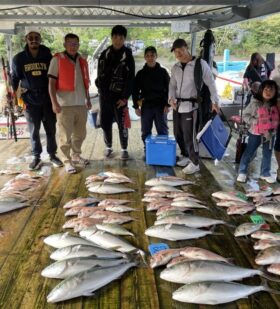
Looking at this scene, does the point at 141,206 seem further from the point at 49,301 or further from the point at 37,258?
the point at 49,301

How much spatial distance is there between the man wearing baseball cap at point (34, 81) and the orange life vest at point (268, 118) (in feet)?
9.55

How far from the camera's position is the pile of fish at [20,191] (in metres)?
3.78

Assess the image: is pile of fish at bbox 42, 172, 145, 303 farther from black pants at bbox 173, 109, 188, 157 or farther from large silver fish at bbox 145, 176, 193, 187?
black pants at bbox 173, 109, 188, 157

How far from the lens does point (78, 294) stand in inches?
91.8

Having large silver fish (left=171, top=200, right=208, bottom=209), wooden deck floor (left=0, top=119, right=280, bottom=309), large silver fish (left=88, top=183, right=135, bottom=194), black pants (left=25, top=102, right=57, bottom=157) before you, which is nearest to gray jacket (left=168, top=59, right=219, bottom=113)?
wooden deck floor (left=0, top=119, right=280, bottom=309)

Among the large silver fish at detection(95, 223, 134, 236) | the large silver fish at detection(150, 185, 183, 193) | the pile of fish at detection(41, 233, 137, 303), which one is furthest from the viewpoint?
the large silver fish at detection(150, 185, 183, 193)

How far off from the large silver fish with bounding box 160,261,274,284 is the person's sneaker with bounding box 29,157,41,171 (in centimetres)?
322

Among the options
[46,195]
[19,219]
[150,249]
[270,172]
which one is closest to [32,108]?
[46,195]

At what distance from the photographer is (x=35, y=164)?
5.18m

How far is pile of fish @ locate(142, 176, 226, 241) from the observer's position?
308 cm

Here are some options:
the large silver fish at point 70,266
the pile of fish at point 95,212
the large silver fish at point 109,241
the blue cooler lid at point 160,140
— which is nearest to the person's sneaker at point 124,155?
the blue cooler lid at point 160,140

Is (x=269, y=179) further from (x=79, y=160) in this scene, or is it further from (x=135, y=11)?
(x=135, y=11)

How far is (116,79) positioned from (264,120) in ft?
7.33

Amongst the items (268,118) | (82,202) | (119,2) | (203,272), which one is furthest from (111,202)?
(119,2)
